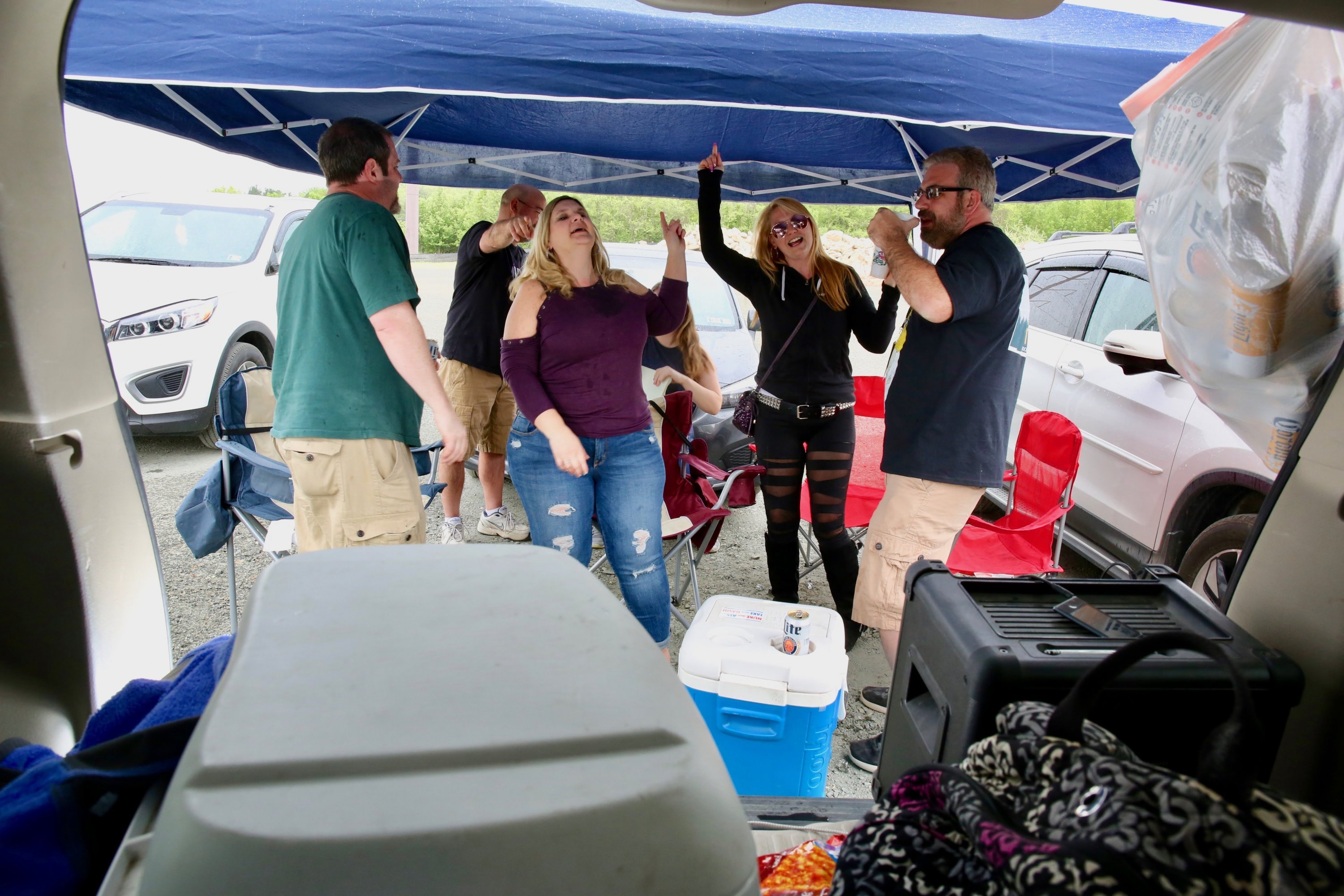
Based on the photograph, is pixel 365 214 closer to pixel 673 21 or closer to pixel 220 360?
pixel 673 21

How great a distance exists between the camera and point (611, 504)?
2.70 meters

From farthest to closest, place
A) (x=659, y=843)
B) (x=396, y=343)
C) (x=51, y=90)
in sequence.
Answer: (x=396, y=343) → (x=51, y=90) → (x=659, y=843)

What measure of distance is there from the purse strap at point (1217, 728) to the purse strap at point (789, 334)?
235 centimetres

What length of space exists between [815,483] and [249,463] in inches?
89.2

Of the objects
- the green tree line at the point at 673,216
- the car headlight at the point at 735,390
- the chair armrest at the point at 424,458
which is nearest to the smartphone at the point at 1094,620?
the chair armrest at the point at 424,458

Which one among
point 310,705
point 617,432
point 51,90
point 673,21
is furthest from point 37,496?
point 673,21

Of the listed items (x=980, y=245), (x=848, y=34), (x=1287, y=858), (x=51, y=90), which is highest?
(x=848, y=34)

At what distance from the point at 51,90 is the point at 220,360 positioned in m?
5.32

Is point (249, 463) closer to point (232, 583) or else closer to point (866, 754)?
point (232, 583)

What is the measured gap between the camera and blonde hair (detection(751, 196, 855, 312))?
3111 mm

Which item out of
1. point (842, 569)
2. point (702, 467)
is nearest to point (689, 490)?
point (702, 467)

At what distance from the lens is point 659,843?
58cm

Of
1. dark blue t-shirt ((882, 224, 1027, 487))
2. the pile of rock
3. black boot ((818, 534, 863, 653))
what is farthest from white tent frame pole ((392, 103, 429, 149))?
the pile of rock

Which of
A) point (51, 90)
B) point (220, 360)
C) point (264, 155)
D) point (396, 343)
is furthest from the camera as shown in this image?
point (220, 360)
